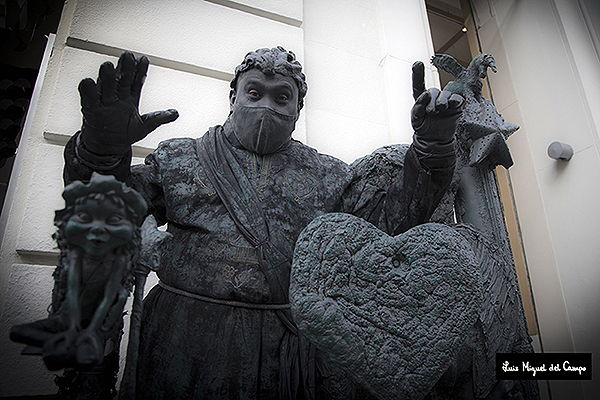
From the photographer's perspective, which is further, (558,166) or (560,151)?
(558,166)

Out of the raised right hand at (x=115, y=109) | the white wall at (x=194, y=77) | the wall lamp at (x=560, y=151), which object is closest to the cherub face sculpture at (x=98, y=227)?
the raised right hand at (x=115, y=109)

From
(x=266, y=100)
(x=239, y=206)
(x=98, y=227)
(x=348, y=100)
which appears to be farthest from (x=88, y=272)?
(x=348, y=100)

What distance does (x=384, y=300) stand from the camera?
100 cm

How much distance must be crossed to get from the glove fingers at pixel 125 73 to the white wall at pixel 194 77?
1.26m

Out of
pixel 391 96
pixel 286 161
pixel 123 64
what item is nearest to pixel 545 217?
pixel 391 96

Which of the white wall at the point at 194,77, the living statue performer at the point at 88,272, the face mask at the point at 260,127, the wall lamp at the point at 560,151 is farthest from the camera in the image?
the wall lamp at the point at 560,151

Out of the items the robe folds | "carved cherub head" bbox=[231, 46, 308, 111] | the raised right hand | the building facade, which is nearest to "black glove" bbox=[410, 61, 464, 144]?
the robe folds

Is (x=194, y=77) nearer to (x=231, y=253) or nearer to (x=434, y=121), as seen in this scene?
(x=231, y=253)

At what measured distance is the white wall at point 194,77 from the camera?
1891 mm

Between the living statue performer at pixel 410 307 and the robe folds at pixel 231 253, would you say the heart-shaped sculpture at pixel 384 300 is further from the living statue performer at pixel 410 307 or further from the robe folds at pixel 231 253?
the robe folds at pixel 231 253

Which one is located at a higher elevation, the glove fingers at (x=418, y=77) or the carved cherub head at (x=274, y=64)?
the carved cherub head at (x=274, y=64)

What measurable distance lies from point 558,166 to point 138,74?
9.49 ft

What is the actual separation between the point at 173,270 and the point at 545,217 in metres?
2.69

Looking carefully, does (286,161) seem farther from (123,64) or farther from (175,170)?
(123,64)
